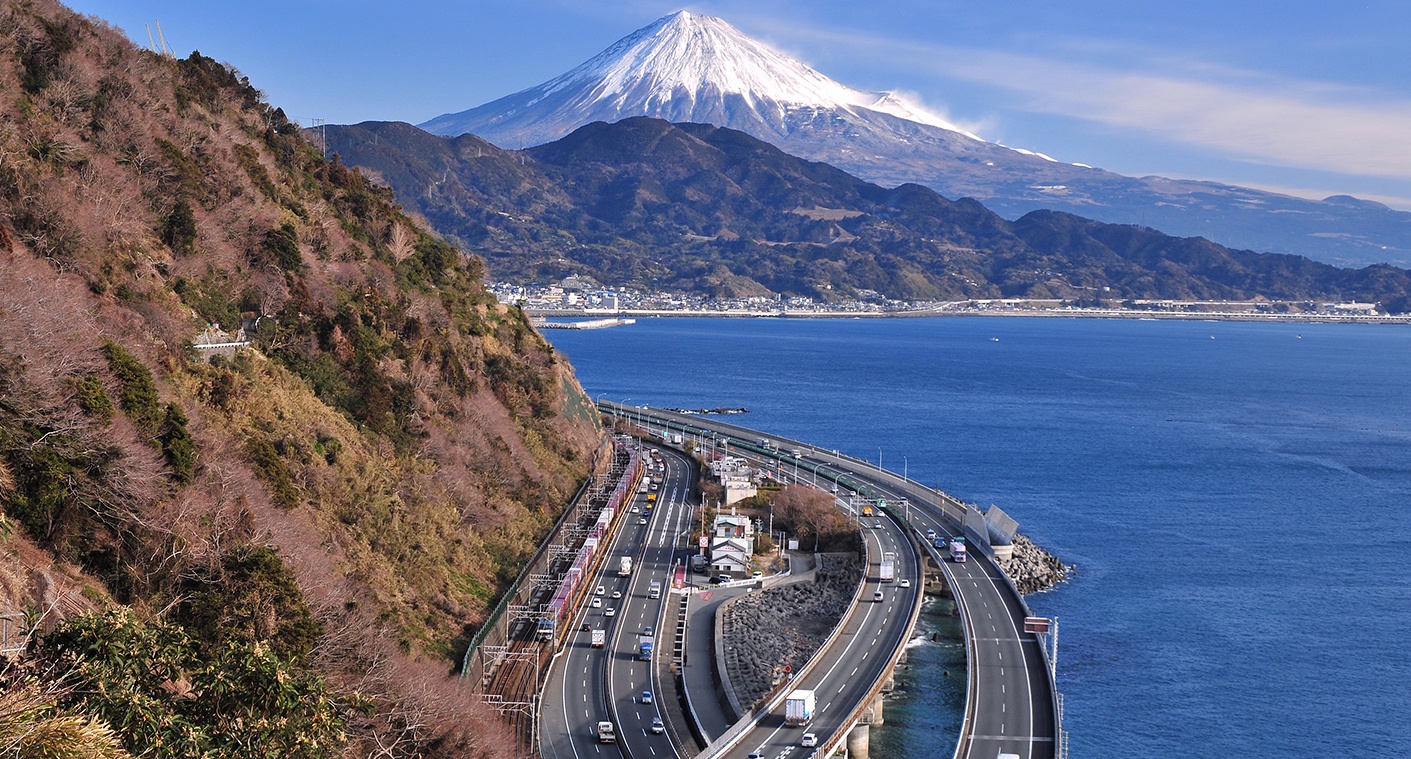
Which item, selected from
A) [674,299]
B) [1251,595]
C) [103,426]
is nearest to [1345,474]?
[1251,595]

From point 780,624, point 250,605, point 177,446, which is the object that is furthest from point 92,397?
point 780,624

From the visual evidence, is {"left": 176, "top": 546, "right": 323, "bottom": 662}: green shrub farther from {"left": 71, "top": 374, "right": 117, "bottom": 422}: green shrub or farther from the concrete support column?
the concrete support column

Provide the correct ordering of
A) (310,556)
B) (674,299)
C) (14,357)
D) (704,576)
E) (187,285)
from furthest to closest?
(674,299), (704,576), (187,285), (310,556), (14,357)

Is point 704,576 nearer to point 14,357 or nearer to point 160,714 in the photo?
point 14,357

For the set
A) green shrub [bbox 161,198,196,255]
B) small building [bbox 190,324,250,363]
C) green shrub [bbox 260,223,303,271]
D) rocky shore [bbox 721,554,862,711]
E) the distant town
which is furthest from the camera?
the distant town

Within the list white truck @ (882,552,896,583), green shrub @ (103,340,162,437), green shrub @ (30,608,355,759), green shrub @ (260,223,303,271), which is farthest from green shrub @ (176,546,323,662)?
white truck @ (882,552,896,583)

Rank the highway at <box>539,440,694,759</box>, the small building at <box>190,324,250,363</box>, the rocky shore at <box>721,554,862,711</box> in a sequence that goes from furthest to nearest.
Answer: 1. the rocky shore at <box>721,554,862,711</box>
2. the small building at <box>190,324,250,363</box>
3. the highway at <box>539,440,694,759</box>
